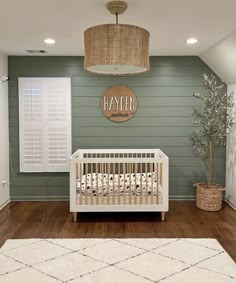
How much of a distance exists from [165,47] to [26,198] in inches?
128

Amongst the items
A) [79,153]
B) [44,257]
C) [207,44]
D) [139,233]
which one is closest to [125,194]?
[139,233]

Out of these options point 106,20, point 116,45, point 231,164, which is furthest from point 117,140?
point 116,45

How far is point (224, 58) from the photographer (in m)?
4.08

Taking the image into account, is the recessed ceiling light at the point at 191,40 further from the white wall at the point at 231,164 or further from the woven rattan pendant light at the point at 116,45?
the woven rattan pendant light at the point at 116,45

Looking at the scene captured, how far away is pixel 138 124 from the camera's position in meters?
4.93

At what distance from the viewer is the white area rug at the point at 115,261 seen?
8.30ft

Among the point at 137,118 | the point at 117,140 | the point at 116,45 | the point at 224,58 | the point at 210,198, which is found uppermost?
the point at 224,58

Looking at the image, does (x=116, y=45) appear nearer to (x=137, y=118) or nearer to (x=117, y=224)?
(x=117, y=224)

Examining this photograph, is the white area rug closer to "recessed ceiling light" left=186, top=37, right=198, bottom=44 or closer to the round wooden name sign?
the round wooden name sign

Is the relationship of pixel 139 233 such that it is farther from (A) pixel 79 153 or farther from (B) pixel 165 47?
(B) pixel 165 47

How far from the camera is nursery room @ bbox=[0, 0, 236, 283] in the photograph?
8.65 feet

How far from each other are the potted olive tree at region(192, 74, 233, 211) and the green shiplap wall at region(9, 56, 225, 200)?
14 cm

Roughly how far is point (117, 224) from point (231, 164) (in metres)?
2.12

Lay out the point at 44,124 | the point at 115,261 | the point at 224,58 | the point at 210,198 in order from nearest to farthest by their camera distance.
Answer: the point at 115,261 → the point at 224,58 → the point at 210,198 → the point at 44,124
